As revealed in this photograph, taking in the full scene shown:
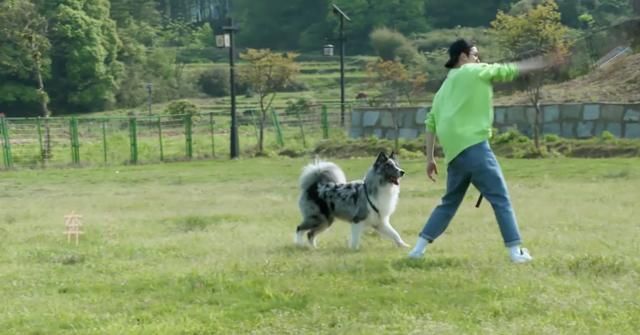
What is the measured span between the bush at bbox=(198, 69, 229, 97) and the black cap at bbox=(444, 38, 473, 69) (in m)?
65.8

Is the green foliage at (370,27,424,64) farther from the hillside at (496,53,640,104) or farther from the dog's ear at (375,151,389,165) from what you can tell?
the dog's ear at (375,151,389,165)

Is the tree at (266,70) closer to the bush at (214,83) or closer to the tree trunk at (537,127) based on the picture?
the tree trunk at (537,127)

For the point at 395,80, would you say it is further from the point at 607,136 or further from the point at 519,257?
the point at 519,257

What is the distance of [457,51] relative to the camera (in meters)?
8.16

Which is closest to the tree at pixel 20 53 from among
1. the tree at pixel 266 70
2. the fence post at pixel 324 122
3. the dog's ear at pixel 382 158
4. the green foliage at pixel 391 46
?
the tree at pixel 266 70

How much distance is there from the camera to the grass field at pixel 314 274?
631 centimetres

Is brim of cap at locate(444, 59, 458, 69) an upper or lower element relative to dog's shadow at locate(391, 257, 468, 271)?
upper

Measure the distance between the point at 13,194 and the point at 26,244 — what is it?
10.6m

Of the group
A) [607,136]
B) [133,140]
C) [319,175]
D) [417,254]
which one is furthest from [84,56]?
[417,254]

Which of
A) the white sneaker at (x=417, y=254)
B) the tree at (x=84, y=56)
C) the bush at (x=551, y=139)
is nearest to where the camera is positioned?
the white sneaker at (x=417, y=254)

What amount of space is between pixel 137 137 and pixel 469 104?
2853 centimetres

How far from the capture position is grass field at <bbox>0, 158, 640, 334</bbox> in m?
6.31

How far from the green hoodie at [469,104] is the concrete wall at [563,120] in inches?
741

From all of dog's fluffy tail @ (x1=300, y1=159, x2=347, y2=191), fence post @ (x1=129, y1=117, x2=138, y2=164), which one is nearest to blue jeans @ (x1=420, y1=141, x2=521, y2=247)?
dog's fluffy tail @ (x1=300, y1=159, x2=347, y2=191)
